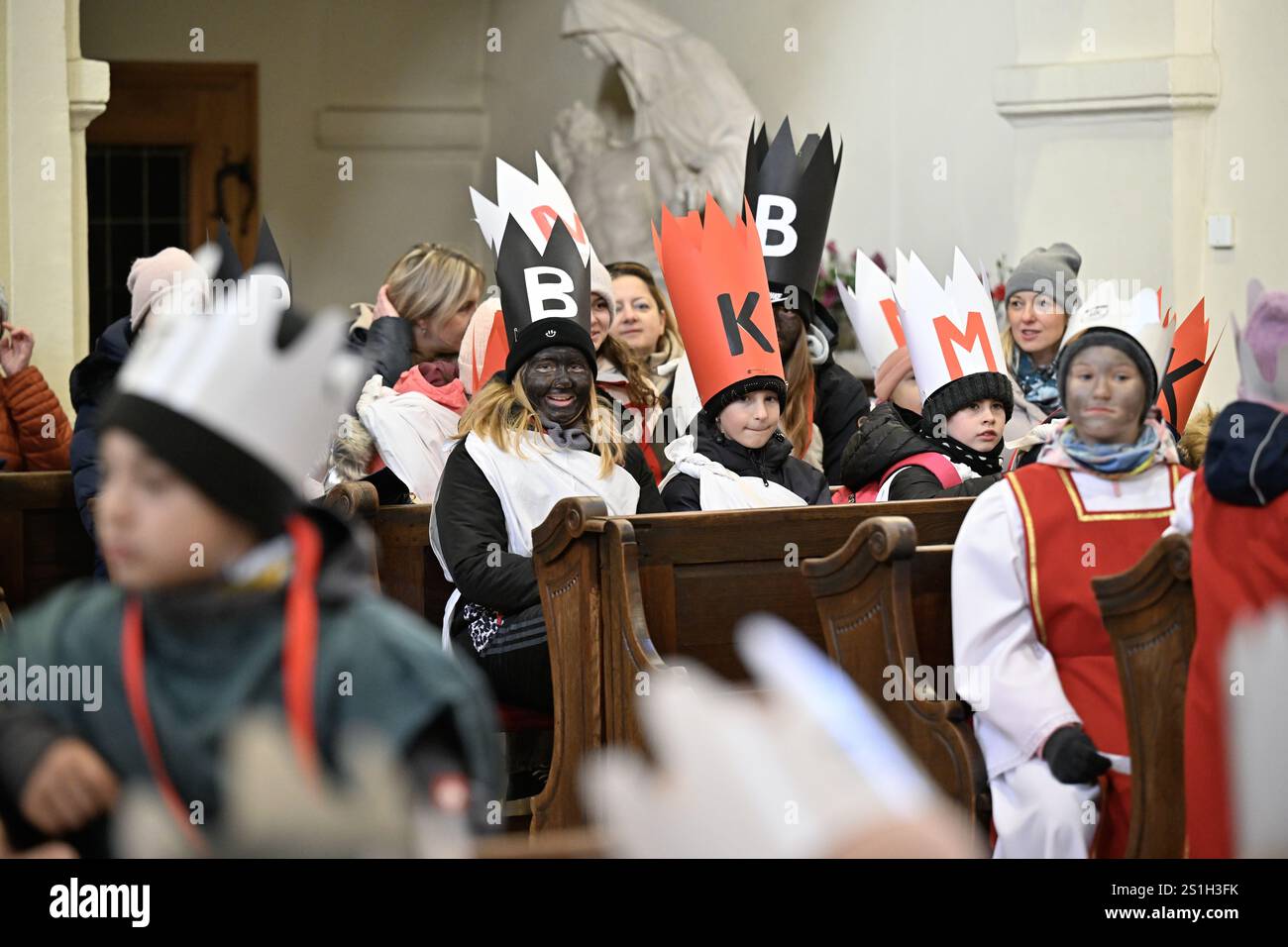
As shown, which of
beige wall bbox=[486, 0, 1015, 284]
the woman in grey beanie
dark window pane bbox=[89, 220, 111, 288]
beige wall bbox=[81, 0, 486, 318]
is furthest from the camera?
beige wall bbox=[81, 0, 486, 318]

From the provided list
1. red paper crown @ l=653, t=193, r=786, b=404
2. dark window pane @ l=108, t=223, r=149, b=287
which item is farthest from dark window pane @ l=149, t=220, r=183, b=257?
red paper crown @ l=653, t=193, r=786, b=404

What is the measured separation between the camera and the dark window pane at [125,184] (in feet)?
34.4

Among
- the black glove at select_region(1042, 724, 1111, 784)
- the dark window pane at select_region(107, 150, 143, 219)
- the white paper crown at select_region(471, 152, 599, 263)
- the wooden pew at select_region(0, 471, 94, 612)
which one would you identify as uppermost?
the dark window pane at select_region(107, 150, 143, 219)

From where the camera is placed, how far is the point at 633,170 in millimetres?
9758

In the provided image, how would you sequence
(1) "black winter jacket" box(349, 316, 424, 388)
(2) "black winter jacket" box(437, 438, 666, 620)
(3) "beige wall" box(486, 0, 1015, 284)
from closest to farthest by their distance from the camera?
(2) "black winter jacket" box(437, 438, 666, 620) → (1) "black winter jacket" box(349, 316, 424, 388) → (3) "beige wall" box(486, 0, 1015, 284)

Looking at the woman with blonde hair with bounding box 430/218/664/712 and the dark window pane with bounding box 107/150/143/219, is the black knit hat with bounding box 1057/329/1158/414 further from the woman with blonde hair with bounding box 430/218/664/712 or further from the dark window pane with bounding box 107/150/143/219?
the dark window pane with bounding box 107/150/143/219

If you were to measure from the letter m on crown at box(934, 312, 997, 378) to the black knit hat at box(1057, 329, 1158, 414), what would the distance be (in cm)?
109

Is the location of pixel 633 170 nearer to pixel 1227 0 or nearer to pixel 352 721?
pixel 1227 0

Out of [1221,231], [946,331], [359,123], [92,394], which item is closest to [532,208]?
[946,331]

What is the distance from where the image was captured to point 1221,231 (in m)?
7.35

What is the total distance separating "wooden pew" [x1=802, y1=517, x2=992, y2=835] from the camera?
335 centimetres

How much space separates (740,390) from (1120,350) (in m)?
1.24

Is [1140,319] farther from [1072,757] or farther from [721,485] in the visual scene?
[1072,757]
